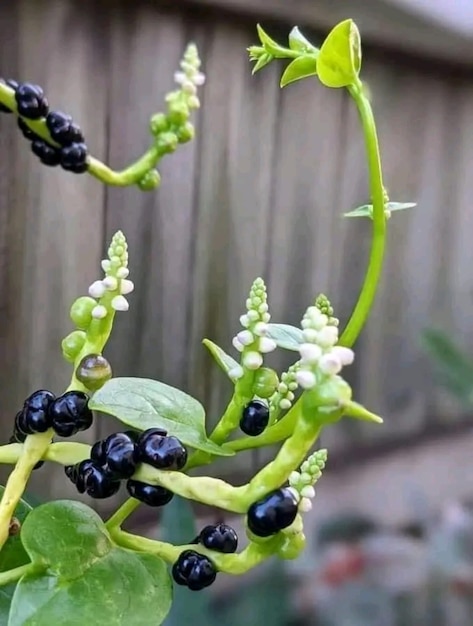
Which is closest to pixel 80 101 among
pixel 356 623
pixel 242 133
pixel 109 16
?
pixel 109 16

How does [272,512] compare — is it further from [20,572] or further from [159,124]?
[159,124]

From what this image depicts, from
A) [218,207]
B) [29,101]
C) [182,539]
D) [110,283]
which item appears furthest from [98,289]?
[218,207]

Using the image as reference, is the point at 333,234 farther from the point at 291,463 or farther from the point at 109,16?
the point at 291,463

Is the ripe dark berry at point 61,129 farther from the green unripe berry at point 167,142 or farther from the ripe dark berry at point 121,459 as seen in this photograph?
the ripe dark berry at point 121,459

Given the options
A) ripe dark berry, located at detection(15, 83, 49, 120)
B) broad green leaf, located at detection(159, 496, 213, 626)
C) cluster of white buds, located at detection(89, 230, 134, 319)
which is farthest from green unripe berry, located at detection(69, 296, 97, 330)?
broad green leaf, located at detection(159, 496, 213, 626)

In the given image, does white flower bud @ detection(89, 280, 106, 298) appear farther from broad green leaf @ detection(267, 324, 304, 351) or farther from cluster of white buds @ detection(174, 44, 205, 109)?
cluster of white buds @ detection(174, 44, 205, 109)

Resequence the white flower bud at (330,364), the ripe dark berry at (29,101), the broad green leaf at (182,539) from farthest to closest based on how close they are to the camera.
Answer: the broad green leaf at (182,539), the ripe dark berry at (29,101), the white flower bud at (330,364)

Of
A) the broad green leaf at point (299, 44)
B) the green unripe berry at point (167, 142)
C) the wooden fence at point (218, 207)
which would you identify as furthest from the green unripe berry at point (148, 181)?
the wooden fence at point (218, 207)
